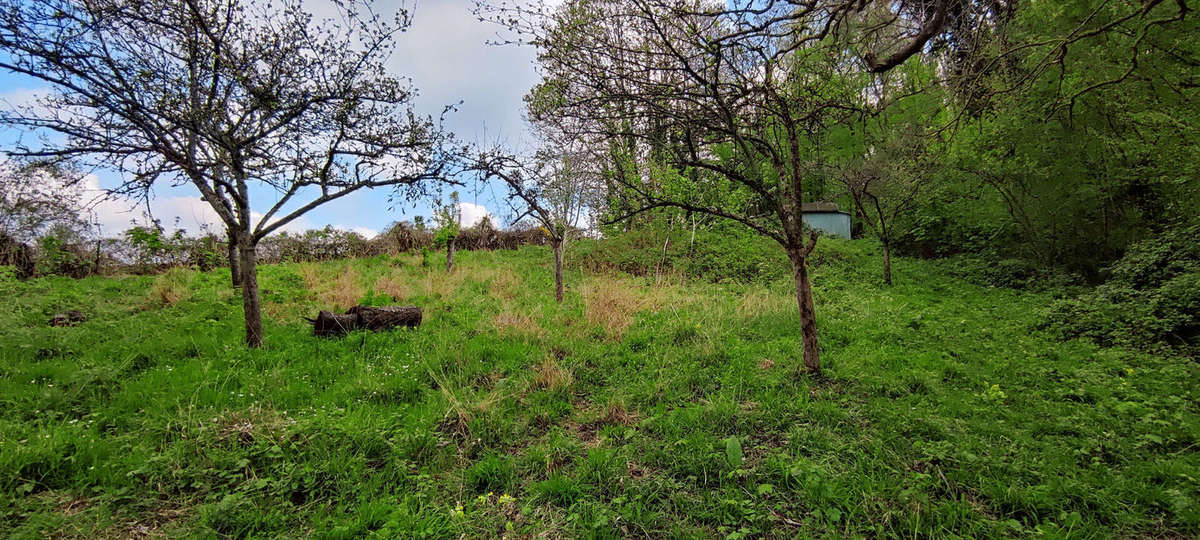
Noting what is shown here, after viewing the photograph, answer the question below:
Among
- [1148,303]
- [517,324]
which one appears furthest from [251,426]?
[1148,303]

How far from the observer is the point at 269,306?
7445 mm

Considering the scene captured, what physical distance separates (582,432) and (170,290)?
31.0 feet

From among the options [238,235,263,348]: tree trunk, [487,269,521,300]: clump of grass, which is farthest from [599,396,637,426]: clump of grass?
[487,269,521,300]: clump of grass

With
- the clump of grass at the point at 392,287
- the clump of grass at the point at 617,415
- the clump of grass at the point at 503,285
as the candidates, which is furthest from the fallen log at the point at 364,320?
the clump of grass at the point at 617,415

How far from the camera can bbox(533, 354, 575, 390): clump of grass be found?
444 centimetres

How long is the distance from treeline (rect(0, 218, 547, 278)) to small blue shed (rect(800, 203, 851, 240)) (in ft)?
65.9

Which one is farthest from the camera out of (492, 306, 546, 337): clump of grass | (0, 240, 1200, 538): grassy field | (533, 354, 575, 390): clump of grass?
(492, 306, 546, 337): clump of grass

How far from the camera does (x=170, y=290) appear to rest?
8.04 metres

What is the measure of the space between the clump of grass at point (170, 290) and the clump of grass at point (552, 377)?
761 cm

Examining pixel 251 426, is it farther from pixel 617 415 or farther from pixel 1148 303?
pixel 1148 303

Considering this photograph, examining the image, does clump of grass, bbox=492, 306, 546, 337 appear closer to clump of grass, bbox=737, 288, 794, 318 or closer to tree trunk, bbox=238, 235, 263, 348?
tree trunk, bbox=238, 235, 263, 348

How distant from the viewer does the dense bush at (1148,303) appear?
5.66 m

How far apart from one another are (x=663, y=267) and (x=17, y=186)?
44.4ft

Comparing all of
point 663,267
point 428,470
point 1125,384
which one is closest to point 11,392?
point 428,470
